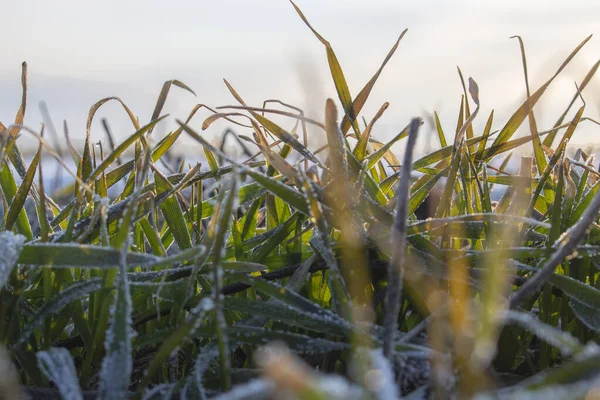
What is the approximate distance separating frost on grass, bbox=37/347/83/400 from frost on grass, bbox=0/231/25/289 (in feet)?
0.28

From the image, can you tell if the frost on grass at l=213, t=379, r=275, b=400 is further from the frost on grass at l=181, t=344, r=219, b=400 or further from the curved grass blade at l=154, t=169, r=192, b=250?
the curved grass blade at l=154, t=169, r=192, b=250

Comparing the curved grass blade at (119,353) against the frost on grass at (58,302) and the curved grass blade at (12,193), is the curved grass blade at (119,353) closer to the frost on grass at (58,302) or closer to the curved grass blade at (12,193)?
the frost on grass at (58,302)

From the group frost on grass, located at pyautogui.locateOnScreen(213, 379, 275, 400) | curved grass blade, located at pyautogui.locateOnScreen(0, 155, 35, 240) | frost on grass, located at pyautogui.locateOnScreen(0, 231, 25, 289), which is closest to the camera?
frost on grass, located at pyautogui.locateOnScreen(213, 379, 275, 400)

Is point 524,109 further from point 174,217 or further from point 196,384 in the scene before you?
point 196,384

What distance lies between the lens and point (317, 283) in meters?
0.85

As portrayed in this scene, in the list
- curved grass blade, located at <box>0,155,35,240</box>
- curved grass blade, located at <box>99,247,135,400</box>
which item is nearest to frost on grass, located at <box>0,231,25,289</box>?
curved grass blade, located at <box>99,247,135,400</box>

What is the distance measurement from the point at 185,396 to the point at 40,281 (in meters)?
0.38

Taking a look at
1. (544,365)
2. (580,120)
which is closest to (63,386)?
(544,365)

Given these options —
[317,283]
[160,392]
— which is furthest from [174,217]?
[160,392]

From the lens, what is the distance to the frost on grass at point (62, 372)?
46 cm

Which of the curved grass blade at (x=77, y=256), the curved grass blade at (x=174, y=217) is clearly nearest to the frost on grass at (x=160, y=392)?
the curved grass blade at (x=77, y=256)

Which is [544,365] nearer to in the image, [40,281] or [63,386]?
[63,386]

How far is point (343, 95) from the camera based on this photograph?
94cm

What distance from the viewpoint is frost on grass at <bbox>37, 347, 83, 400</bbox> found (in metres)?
0.46
